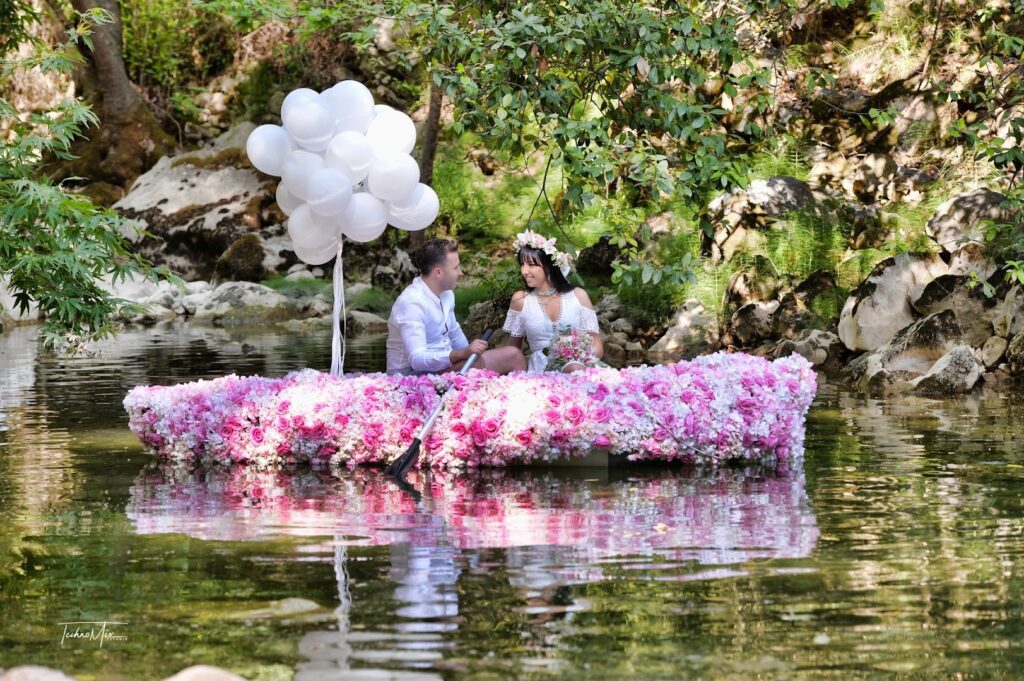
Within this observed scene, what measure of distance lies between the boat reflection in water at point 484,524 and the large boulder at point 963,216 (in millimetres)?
8665

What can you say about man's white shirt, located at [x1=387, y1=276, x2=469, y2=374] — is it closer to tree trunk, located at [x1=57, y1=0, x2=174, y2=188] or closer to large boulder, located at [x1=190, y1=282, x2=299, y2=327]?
large boulder, located at [x1=190, y1=282, x2=299, y2=327]

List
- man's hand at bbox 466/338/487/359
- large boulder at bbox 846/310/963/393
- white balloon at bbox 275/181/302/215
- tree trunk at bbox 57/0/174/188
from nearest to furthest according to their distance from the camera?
man's hand at bbox 466/338/487/359 → white balloon at bbox 275/181/302/215 → large boulder at bbox 846/310/963/393 → tree trunk at bbox 57/0/174/188

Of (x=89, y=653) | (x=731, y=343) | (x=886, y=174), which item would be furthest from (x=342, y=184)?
(x=886, y=174)

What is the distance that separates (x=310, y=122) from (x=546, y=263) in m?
2.08

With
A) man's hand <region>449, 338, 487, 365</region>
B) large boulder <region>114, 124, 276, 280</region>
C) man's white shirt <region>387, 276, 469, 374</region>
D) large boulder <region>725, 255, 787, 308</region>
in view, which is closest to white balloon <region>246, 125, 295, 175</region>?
man's white shirt <region>387, 276, 469, 374</region>

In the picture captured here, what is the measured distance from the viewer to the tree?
8781mm

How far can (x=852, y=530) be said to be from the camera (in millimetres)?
6656

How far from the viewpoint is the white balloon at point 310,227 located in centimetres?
955

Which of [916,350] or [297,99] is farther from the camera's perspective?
[916,350]

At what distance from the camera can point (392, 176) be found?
953cm

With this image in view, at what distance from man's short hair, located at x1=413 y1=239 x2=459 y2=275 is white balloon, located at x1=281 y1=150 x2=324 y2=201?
0.94 m

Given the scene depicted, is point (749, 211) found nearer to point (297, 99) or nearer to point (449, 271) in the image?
point (449, 271)

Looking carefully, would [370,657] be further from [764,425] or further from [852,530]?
[764,425]

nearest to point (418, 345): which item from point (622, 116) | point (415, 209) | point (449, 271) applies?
point (449, 271)
